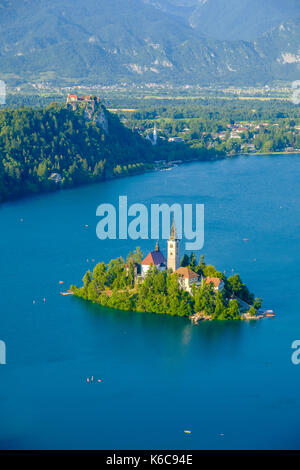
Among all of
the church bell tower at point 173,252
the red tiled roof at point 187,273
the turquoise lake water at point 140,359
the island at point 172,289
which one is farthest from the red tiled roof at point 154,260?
the turquoise lake water at point 140,359

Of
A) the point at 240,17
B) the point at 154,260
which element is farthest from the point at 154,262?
the point at 240,17

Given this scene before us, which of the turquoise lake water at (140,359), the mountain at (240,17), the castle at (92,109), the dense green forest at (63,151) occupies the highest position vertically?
the mountain at (240,17)

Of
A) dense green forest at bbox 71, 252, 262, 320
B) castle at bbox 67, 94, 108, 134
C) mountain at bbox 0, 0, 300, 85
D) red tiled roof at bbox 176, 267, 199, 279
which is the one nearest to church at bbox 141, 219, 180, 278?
dense green forest at bbox 71, 252, 262, 320

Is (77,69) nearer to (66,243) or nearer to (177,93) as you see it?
(177,93)

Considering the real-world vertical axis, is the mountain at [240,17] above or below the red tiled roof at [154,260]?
above

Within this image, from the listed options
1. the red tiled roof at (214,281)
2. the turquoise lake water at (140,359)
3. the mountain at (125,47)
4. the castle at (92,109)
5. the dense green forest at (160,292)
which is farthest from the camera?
the mountain at (125,47)

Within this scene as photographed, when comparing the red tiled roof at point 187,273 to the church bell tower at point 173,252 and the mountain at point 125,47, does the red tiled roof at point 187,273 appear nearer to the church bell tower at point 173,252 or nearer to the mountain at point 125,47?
the church bell tower at point 173,252
